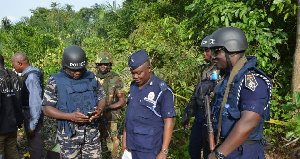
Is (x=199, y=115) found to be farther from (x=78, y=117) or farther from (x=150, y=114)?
(x=78, y=117)

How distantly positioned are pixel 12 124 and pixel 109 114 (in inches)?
55.4

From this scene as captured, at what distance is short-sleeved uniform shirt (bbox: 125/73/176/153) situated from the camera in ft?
8.67

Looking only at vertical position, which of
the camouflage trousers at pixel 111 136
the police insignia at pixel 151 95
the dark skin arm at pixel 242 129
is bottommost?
the camouflage trousers at pixel 111 136

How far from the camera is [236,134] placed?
189 centimetres

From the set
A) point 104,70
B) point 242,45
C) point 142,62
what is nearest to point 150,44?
point 104,70

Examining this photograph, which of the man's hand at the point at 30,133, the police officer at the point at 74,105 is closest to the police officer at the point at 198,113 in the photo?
the police officer at the point at 74,105

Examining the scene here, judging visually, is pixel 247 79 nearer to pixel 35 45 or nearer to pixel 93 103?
pixel 93 103

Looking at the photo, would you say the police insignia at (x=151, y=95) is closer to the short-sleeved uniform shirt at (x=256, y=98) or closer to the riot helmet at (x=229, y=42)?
the riot helmet at (x=229, y=42)

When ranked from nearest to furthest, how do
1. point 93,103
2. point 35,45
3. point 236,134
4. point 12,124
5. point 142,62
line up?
point 236,134
point 142,62
point 93,103
point 12,124
point 35,45

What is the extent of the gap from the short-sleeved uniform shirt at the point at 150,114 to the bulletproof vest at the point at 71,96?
0.71 m

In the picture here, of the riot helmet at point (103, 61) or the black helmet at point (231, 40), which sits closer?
the black helmet at point (231, 40)

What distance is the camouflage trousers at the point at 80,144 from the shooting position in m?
3.14

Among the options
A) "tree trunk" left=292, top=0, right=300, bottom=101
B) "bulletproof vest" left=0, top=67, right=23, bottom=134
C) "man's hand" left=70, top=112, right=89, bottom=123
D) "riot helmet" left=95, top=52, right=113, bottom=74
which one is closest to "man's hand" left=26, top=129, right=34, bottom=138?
"bulletproof vest" left=0, top=67, right=23, bottom=134

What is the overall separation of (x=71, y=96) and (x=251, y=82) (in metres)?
2.01
